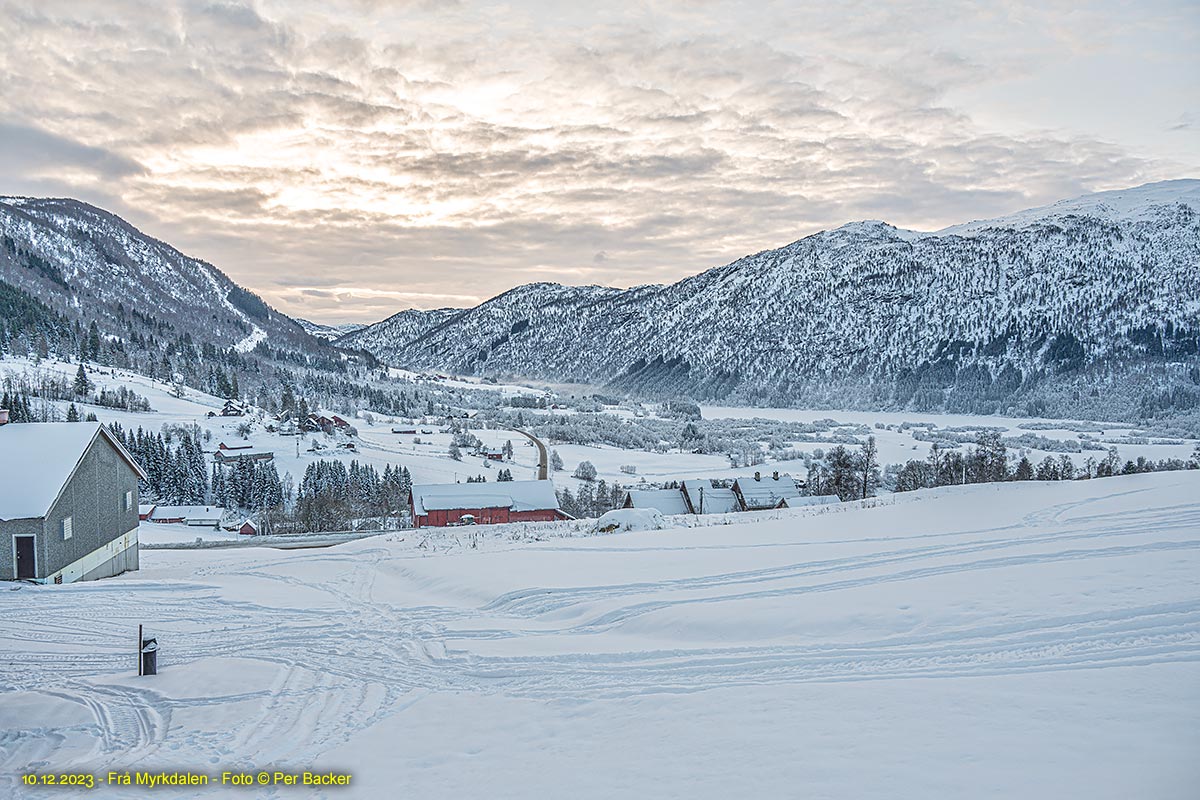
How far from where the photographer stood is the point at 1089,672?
6.88 metres

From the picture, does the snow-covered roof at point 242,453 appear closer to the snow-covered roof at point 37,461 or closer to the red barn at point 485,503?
the red barn at point 485,503

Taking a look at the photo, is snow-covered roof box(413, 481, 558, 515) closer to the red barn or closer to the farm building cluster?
the red barn

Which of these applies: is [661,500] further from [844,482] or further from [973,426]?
[973,426]

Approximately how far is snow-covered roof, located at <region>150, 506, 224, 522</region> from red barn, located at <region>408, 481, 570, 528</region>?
2301 centimetres

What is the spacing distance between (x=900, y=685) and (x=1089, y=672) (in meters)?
1.67

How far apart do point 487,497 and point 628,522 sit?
2730 centimetres

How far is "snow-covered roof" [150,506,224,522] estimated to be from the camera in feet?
193

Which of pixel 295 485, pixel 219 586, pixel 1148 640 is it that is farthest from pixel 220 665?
pixel 295 485

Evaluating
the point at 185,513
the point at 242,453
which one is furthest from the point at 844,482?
the point at 242,453

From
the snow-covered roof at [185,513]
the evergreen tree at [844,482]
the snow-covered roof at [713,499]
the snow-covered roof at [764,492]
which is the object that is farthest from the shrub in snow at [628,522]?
the snow-covered roof at [185,513]

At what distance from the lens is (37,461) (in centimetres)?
1794

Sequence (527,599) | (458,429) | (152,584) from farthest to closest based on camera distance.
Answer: (458,429)
(152,584)
(527,599)

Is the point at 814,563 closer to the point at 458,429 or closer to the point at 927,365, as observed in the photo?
the point at 458,429

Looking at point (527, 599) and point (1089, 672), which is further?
point (527, 599)
